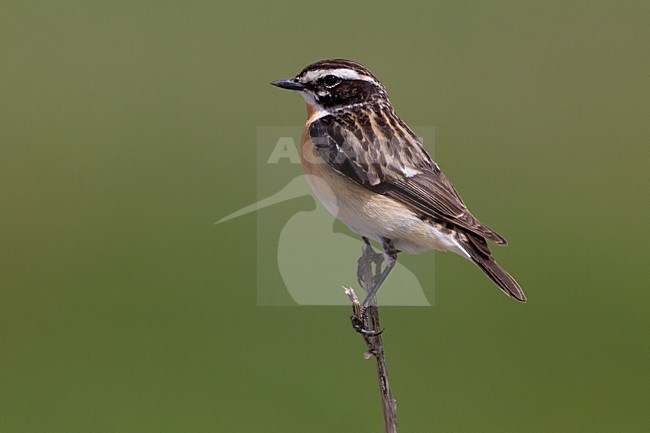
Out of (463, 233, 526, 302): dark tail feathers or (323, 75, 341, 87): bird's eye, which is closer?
(463, 233, 526, 302): dark tail feathers

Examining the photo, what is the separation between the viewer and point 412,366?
941cm

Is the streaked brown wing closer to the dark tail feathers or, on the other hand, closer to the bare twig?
the dark tail feathers

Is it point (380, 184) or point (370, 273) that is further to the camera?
point (370, 273)

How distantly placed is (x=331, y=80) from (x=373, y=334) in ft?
4.76

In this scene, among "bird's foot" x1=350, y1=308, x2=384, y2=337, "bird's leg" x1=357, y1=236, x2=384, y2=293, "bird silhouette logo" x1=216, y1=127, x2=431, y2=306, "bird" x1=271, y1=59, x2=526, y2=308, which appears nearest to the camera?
"bird's foot" x1=350, y1=308, x2=384, y2=337

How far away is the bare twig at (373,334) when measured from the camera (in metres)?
4.90

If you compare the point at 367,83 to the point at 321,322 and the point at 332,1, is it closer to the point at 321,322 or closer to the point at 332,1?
the point at 321,322

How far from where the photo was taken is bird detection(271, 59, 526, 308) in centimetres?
518

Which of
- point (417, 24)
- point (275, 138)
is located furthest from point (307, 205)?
point (417, 24)

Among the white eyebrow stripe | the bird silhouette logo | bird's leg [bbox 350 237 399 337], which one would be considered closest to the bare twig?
bird's leg [bbox 350 237 399 337]

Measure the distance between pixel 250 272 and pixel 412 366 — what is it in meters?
2.20

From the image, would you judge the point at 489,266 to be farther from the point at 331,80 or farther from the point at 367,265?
the point at 331,80

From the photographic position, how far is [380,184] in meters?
5.21

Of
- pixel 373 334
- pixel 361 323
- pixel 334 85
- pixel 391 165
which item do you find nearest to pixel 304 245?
pixel 334 85
